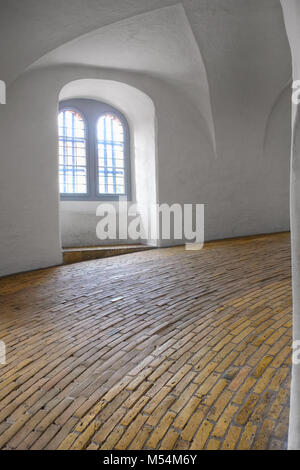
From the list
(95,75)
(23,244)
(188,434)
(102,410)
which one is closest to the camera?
(188,434)

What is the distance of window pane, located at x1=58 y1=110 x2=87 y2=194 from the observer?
27.9 ft

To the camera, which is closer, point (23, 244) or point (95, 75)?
point (23, 244)

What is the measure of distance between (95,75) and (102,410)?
287 inches

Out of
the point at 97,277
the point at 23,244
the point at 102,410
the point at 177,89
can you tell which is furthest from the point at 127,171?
the point at 102,410

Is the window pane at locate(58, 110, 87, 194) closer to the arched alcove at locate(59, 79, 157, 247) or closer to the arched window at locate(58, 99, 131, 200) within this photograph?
the arched window at locate(58, 99, 131, 200)

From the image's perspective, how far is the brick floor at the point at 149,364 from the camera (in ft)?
5.96

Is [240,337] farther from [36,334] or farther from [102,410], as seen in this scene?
[36,334]

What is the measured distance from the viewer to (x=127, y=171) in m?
9.36

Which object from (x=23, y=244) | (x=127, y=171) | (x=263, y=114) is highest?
(x=263, y=114)

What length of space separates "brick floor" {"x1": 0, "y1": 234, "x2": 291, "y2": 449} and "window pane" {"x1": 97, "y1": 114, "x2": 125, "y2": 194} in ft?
15.7

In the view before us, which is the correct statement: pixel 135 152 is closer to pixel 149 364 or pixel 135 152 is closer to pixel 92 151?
pixel 92 151

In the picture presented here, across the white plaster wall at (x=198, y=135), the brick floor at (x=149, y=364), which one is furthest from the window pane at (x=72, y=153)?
the brick floor at (x=149, y=364)

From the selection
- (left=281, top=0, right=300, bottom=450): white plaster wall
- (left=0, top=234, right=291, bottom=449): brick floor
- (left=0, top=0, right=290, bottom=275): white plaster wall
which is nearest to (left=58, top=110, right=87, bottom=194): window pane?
A: (left=0, top=0, right=290, bottom=275): white plaster wall

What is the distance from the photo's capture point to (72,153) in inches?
340
